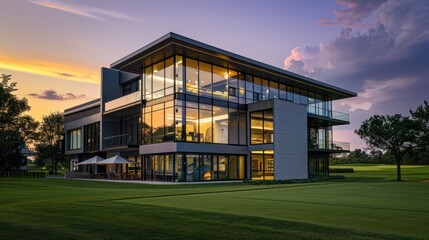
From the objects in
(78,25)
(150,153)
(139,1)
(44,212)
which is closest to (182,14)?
(139,1)

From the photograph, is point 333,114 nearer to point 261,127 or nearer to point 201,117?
point 261,127

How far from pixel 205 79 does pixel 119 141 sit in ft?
48.2

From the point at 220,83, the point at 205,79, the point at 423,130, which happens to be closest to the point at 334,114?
the point at 423,130

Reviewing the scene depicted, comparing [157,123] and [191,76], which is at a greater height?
[191,76]

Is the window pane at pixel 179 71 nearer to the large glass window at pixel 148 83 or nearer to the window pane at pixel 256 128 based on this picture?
the large glass window at pixel 148 83

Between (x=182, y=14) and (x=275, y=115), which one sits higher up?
(x=182, y=14)

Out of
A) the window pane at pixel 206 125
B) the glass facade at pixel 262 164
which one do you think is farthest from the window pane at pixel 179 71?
the glass facade at pixel 262 164

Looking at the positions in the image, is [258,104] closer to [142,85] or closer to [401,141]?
[142,85]

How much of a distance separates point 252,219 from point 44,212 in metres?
5.65

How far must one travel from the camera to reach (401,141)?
39000 mm

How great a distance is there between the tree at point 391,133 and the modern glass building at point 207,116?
5840 mm

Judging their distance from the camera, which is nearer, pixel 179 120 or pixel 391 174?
pixel 179 120

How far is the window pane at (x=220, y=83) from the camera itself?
1363 inches

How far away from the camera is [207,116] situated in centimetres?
3338
